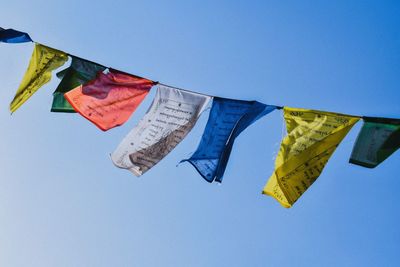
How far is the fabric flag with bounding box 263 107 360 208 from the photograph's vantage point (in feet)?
17.9

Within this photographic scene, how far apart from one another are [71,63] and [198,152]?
2831 millimetres

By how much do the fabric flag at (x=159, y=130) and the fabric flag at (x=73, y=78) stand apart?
1.25 meters

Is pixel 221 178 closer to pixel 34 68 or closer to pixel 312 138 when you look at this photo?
pixel 312 138

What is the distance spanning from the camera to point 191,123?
6.46 m

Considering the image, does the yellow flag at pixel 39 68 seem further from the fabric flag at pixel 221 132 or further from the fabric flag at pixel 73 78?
the fabric flag at pixel 221 132

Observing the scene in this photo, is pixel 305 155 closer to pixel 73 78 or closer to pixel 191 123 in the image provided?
pixel 191 123

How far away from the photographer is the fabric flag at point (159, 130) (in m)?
6.25

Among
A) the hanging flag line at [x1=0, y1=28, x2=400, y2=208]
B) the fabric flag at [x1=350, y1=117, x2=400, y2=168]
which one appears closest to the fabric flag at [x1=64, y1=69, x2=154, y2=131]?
the hanging flag line at [x1=0, y1=28, x2=400, y2=208]

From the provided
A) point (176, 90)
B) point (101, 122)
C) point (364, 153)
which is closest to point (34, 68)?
point (101, 122)

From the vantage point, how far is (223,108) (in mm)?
6379

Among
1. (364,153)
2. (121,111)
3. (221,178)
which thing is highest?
(364,153)

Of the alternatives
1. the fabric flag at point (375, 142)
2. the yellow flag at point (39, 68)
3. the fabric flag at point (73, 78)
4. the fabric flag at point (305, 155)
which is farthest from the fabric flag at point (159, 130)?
the fabric flag at point (375, 142)

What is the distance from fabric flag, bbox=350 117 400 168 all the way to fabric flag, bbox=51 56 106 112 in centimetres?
414

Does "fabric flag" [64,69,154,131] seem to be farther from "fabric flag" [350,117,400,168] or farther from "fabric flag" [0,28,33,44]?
"fabric flag" [350,117,400,168]
